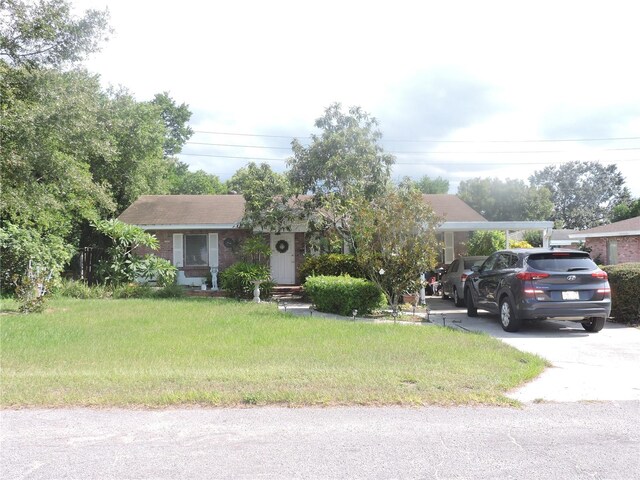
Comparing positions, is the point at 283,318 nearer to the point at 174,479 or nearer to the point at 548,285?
the point at 548,285

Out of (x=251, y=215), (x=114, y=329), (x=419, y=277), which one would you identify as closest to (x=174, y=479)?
(x=114, y=329)

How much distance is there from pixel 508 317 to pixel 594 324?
1731 mm

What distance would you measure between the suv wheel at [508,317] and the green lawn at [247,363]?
107 centimetres

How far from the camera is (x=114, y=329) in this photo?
33.1 feet

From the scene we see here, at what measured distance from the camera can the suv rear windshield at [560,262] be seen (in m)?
9.88

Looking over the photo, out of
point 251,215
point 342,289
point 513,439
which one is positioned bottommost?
point 513,439

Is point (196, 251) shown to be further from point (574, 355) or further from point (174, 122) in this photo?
point (174, 122)

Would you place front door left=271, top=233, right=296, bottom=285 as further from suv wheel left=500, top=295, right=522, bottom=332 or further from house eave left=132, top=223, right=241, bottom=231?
suv wheel left=500, top=295, right=522, bottom=332

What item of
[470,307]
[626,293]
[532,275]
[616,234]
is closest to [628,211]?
[616,234]

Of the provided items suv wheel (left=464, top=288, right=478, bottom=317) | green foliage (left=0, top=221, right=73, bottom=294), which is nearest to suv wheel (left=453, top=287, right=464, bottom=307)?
suv wheel (left=464, top=288, right=478, bottom=317)

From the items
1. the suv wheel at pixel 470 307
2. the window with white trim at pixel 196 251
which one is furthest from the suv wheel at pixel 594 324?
the window with white trim at pixel 196 251

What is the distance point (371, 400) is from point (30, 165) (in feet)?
34.9

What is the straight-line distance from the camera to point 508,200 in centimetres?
5544

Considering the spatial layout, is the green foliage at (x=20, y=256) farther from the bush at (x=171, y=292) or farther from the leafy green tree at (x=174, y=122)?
the leafy green tree at (x=174, y=122)
